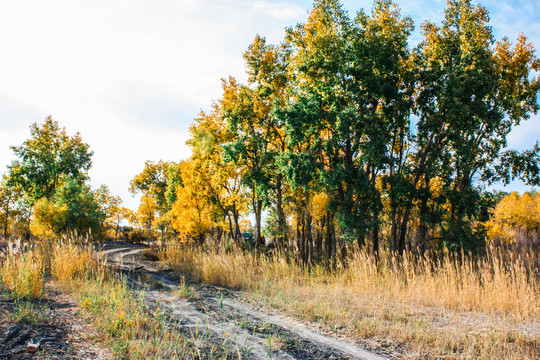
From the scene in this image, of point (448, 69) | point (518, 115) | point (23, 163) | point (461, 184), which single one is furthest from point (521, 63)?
point (23, 163)

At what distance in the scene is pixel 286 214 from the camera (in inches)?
619

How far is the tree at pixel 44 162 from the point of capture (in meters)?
26.7

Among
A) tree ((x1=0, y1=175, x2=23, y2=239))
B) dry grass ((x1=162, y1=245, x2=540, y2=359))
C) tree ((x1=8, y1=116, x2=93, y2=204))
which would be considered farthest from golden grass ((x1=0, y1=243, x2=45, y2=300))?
tree ((x1=0, y1=175, x2=23, y2=239))

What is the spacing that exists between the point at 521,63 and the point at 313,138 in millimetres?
7975

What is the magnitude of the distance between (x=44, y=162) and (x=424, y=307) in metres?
29.9

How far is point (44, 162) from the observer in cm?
2720

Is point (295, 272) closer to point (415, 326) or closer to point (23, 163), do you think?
point (415, 326)

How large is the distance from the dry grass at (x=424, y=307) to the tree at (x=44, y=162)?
24.3 metres

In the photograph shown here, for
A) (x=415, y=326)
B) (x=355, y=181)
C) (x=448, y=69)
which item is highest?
(x=448, y=69)

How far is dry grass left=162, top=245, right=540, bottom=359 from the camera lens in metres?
4.25

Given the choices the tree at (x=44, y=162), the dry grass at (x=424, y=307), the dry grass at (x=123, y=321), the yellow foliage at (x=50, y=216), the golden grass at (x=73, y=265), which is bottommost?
the dry grass at (x=424, y=307)

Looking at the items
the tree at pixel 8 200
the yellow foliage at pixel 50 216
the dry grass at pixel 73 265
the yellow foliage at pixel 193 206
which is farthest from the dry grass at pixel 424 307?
the tree at pixel 8 200

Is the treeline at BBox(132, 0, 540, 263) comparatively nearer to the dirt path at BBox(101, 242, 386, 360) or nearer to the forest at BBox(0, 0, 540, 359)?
the forest at BBox(0, 0, 540, 359)

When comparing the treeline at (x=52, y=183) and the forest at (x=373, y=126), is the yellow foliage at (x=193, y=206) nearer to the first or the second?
the forest at (x=373, y=126)
